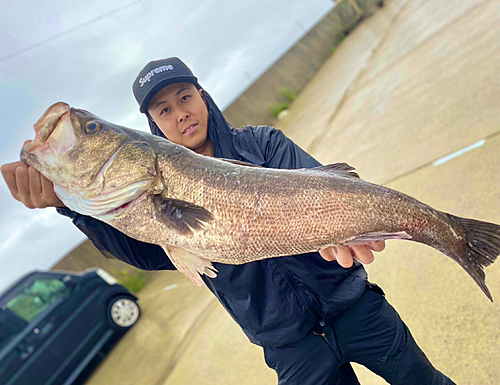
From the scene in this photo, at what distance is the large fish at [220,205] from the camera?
1731 mm

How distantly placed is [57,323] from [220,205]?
15.8ft

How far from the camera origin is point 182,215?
1731mm

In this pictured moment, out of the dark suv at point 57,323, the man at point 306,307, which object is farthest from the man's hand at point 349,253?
the dark suv at point 57,323

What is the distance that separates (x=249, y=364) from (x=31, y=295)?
140 inches

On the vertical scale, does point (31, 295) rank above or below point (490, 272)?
above

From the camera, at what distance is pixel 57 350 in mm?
5133

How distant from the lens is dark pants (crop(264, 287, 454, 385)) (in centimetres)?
189

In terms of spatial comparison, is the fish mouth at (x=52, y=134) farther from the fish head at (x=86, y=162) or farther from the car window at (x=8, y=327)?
the car window at (x=8, y=327)

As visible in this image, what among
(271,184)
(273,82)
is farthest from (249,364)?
(273,82)

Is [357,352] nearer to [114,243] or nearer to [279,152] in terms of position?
[279,152]

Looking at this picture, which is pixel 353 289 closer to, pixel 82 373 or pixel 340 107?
pixel 82 373

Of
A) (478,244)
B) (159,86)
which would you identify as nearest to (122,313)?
(159,86)

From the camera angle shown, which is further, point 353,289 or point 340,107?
point 340,107

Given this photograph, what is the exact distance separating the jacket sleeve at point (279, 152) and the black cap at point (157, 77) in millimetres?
647
